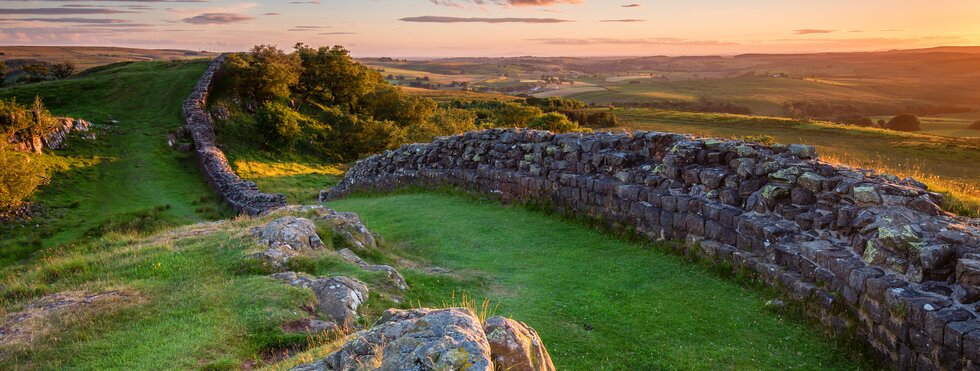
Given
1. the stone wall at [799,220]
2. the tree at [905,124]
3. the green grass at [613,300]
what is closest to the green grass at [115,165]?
the green grass at [613,300]

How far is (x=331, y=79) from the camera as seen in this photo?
169 ft

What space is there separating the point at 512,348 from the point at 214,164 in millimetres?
30011

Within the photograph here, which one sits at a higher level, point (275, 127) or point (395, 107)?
point (395, 107)

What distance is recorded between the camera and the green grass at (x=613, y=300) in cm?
726

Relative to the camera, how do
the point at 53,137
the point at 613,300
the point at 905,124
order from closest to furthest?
the point at 613,300, the point at 53,137, the point at 905,124

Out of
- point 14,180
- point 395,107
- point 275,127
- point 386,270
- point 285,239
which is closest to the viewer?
point 386,270

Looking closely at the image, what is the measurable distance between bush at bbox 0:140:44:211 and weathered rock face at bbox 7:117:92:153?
12.1 ft

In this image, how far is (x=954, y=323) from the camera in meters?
6.06

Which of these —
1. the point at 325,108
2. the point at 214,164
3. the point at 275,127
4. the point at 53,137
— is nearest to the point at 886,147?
the point at 275,127

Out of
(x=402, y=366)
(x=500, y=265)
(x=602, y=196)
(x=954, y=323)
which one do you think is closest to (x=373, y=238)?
(x=500, y=265)

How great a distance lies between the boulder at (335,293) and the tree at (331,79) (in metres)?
44.2

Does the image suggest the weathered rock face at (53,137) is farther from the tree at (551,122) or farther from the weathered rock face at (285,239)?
the tree at (551,122)

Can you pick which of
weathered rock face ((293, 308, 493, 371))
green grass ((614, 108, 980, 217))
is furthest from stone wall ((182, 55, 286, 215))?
weathered rock face ((293, 308, 493, 371))

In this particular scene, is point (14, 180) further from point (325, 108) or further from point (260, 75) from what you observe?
point (325, 108)
